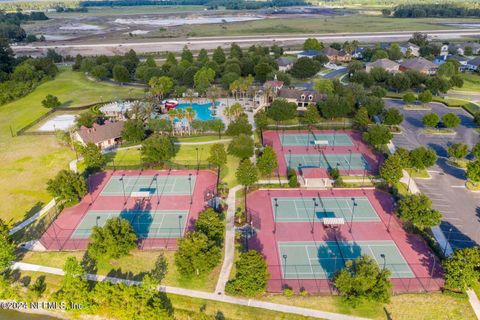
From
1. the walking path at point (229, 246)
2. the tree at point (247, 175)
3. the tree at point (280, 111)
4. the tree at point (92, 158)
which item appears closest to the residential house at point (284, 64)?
the tree at point (280, 111)

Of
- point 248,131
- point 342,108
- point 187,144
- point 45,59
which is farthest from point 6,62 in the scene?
point 342,108

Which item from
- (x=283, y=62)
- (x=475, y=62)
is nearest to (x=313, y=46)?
(x=283, y=62)

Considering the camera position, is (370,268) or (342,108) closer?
(370,268)

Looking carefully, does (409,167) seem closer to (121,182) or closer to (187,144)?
(187,144)

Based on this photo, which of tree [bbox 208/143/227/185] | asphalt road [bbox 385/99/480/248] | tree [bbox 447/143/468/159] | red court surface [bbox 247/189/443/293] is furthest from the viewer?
tree [bbox 447/143/468/159]

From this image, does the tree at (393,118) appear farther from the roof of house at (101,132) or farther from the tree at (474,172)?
the roof of house at (101,132)

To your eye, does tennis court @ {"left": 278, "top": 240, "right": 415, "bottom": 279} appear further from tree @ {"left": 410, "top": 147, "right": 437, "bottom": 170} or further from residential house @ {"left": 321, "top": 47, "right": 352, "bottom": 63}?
residential house @ {"left": 321, "top": 47, "right": 352, "bottom": 63}

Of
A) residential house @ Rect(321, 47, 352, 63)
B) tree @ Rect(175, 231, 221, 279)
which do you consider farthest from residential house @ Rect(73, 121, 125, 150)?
residential house @ Rect(321, 47, 352, 63)
